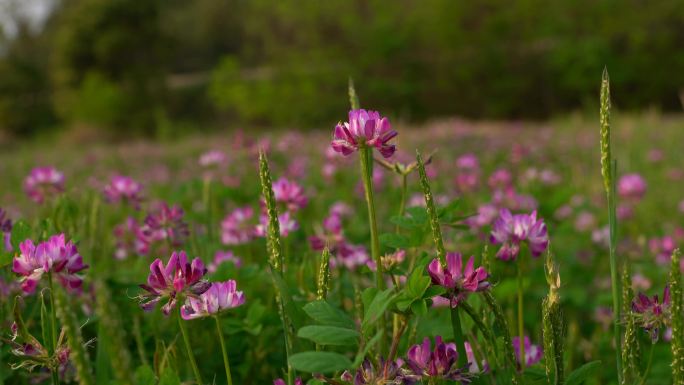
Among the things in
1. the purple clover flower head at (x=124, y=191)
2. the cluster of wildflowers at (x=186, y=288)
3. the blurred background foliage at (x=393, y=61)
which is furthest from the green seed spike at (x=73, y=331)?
the blurred background foliage at (x=393, y=61)

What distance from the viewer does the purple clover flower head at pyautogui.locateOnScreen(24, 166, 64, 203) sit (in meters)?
2.06

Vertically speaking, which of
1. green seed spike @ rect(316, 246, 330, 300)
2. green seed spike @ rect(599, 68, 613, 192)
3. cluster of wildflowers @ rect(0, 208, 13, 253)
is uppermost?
green seed spike @ rect(599, 68, 613, 192)

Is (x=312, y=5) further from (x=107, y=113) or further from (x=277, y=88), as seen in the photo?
(x=107, y=113)

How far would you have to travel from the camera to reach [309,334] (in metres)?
0.76

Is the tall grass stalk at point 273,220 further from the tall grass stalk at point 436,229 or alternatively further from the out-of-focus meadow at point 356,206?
the tall grass stalk at point 436,229

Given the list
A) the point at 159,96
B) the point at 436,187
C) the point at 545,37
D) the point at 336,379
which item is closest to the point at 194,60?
the point at 159,96

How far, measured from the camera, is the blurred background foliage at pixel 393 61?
73.7 feet

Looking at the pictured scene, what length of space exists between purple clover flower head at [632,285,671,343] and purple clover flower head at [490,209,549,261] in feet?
0.64

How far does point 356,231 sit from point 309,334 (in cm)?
198

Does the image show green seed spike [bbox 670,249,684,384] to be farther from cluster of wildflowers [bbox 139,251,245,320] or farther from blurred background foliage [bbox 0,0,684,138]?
blurred background foliage [bbox 0,0,684,138]

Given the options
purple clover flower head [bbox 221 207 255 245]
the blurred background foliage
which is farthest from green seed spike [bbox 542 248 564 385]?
the blurred background foliage

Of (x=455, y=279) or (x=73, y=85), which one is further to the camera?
(x=73, y=85)

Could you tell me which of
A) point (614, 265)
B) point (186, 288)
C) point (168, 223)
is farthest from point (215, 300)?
point (168, 223)

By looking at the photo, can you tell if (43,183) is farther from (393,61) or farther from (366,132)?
(393,61)
